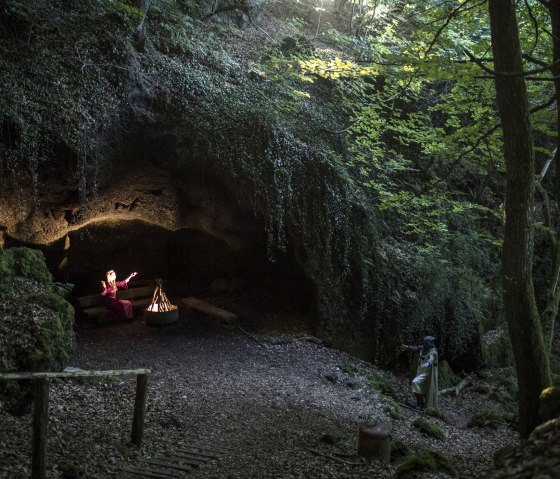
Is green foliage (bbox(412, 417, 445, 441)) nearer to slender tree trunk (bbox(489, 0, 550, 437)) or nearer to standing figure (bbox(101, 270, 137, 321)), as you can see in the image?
slender tree trunk (bbox(489, 0, 550, 437))

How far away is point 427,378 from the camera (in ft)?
34.5

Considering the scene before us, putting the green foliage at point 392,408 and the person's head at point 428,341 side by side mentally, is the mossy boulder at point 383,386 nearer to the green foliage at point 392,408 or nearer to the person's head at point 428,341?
the green foliage at point 392,408

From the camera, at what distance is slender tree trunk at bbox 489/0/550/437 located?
6184 millimetres

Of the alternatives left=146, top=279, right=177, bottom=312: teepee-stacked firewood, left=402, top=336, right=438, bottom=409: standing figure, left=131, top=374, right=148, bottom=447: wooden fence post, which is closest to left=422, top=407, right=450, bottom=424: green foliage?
left=402, top=336, right=438, bottom=409: standing figure

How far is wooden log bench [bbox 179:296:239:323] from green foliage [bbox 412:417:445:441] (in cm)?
588

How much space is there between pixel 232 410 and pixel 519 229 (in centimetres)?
533

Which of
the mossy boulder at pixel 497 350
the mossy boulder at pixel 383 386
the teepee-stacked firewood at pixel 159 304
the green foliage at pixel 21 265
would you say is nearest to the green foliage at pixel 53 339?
the green foliage at pixel 21 265

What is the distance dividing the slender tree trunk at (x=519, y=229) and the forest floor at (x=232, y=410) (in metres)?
1.45

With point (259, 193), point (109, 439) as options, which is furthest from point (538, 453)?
point (259, 193)

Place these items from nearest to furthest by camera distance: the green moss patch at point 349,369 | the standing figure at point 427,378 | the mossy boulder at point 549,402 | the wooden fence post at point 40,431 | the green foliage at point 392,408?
the wooden fence post at point 40,431 < the mossy boulder at point 549,402 < the green foliage at point 392,408 < the standing figure at point 427,378 < the green moss patch at point 349,369

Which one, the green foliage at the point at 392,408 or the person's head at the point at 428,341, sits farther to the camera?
the person's head at the point at 428,341

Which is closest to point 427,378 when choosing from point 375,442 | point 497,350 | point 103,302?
point 375,442

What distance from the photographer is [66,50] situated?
10555mm

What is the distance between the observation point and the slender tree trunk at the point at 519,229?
6.18m
